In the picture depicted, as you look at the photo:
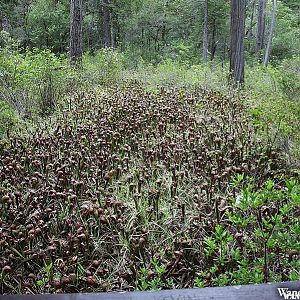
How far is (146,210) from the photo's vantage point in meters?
3.53

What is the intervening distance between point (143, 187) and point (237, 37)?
7.92 meters

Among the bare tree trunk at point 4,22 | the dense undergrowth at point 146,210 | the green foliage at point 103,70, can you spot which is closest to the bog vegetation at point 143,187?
the dense undergrowth at point 146,210

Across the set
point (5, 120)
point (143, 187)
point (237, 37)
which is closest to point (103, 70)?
point (237, 37)

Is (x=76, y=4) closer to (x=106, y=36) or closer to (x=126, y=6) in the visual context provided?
(x=106, y=36)

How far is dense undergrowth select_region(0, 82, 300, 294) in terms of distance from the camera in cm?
272

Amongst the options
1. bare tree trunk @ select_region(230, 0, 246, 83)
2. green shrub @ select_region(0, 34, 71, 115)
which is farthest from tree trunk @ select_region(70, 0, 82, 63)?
bare tree trunk @ select_region(230, 0, 246, 83)

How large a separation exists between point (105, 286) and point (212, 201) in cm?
125

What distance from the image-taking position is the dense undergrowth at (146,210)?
8.91 feet

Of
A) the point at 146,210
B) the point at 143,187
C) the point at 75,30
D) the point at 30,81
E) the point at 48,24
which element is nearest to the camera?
the point at 146,210

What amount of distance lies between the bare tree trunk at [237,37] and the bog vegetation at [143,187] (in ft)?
6.01

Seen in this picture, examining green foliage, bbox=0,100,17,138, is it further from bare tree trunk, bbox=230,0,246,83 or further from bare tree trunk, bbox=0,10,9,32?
bare tree trunk, bbox=0,10,9,32

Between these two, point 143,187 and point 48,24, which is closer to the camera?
point 143,187

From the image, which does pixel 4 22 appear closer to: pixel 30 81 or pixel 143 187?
pixel 30 81

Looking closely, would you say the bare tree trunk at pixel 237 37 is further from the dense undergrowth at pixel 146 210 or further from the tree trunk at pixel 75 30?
the dense undergrowth at pixel 146 210
